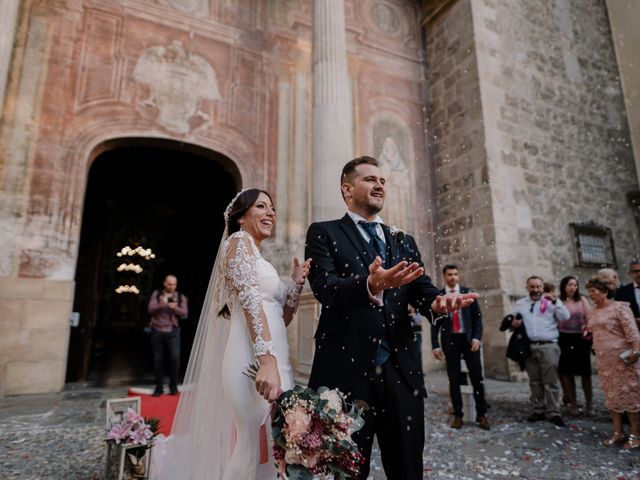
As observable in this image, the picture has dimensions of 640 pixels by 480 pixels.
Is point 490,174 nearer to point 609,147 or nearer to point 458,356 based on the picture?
point 609,147

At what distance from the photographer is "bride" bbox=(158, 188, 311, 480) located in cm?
193

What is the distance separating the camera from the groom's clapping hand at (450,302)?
1.61 meters

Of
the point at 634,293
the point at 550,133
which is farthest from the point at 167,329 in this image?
the point at 550,133

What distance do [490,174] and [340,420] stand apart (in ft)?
27.5

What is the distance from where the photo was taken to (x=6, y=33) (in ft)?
19.3

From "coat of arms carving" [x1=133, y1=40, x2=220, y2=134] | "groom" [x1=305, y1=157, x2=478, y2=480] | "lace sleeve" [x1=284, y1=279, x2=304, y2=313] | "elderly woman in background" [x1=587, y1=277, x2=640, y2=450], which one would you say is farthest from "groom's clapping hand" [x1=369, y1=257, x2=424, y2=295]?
"coat of arms carving" [x1=133, y1=40, x2=220, y2=134]

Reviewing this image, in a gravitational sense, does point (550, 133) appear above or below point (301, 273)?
above

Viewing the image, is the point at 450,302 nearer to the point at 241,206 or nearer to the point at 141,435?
the point at 241,206

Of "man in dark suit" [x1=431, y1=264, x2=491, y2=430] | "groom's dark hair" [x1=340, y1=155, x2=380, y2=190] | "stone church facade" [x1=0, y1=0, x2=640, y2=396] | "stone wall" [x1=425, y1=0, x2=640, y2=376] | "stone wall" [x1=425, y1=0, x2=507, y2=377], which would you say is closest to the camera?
"groom's dark hair" [x1=340, y1=155, x2=380, y2=190]

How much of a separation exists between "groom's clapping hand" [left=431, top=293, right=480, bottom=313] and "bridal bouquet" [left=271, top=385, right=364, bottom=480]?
0.56 meters

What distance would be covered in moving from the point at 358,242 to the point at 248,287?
1.87 feet

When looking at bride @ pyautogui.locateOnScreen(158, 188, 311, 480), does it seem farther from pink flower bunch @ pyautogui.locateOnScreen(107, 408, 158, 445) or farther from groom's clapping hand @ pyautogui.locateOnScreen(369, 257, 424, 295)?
groom's clapping hand @ pyautogui.locateOnScreen(369, 257, 424, 295)

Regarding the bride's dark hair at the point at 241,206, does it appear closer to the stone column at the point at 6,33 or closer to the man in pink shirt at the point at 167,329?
the man in pink shirt at the point at 167,329

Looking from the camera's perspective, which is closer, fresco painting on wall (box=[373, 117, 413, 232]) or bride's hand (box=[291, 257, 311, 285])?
bride's hand (box=[291, 257, 311, 285])
